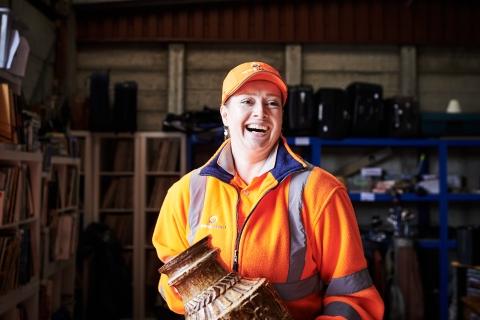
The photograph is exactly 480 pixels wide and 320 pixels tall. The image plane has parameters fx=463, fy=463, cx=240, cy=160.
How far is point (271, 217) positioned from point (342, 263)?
0.67 feet

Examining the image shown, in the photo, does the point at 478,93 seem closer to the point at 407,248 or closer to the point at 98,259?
the point at 407,248

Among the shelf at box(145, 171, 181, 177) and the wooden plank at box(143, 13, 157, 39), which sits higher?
the wooden plank at box(143, 13, 157, 39)

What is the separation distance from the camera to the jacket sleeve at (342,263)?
1.12 metres

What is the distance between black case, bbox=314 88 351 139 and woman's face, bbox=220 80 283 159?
2896 mm

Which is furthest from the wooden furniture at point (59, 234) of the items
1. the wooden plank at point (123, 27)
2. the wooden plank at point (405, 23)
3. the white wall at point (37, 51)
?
the wooden plank at point (405, 23)

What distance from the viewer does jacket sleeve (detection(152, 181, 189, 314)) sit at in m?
1.22

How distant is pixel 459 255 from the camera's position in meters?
3.94

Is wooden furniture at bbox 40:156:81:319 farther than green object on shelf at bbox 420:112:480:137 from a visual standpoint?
No

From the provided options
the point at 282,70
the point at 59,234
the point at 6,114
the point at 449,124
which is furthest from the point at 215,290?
the point at 282,70

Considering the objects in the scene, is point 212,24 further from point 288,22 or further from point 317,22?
point 317,22

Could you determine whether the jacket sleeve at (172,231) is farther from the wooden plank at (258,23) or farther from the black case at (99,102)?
the wooden plank at (258,23)

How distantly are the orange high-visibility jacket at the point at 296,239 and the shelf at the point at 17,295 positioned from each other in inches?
69.9

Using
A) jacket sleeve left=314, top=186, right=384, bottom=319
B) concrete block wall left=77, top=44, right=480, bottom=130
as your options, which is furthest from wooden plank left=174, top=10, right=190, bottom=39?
jacket sleeve left=314, top=186, right=384, bottom=319

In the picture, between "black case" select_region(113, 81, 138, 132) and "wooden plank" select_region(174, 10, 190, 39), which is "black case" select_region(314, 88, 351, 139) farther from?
"black case" select_region(113, 81, 138, 132)
